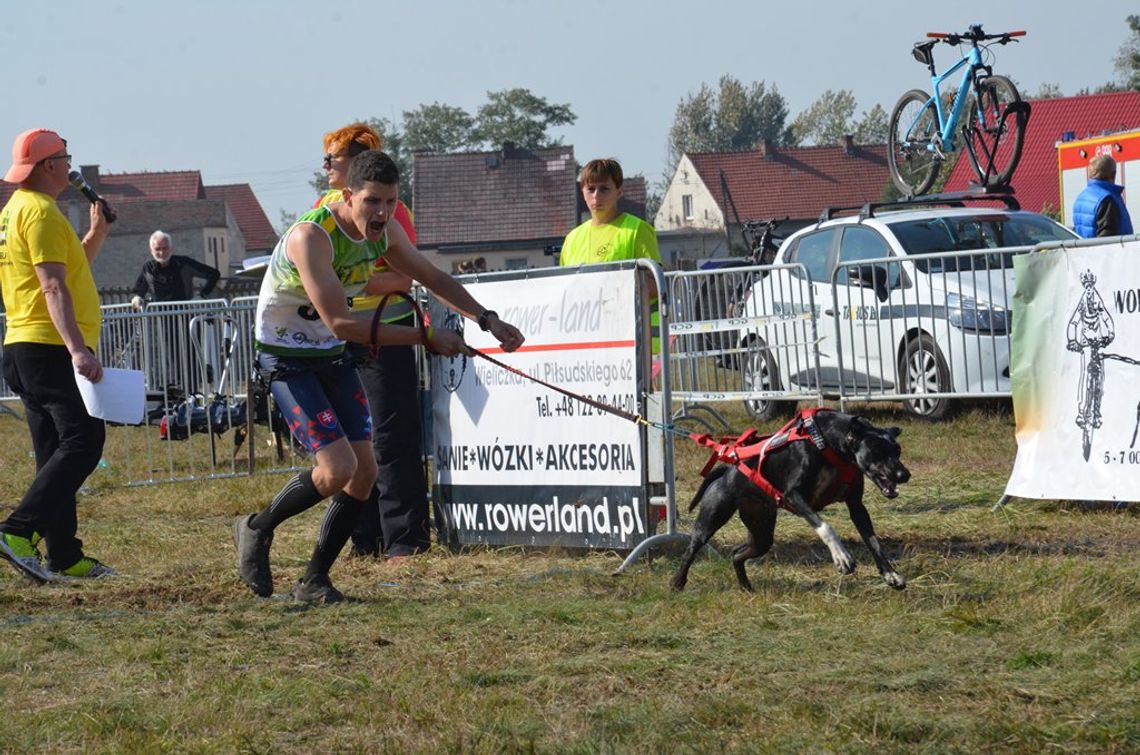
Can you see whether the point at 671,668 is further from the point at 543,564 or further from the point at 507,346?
the point at 543,564

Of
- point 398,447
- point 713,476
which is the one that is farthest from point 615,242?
point 713,476

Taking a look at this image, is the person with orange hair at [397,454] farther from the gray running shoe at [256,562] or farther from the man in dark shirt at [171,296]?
Answer: the man in dark shirt at [171,296]

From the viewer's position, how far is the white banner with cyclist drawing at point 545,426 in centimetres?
754

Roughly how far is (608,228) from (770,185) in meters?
85.3

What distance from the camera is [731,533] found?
8.48m

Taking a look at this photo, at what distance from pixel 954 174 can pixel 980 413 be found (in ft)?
134

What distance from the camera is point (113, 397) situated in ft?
25.1

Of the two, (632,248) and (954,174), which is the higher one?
(954,174)

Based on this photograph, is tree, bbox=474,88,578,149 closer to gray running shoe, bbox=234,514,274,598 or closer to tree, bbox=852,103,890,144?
tree, bbox=852,103,890,144

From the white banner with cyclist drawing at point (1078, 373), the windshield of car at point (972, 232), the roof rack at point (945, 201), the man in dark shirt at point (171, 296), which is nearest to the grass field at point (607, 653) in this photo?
the white banner with cyclist drawing at point (1078, 373)

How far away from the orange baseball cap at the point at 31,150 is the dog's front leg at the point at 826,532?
3897 millimetres

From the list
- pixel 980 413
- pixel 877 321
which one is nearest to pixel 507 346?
pixel 877 321

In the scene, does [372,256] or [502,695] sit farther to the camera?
[372,256]

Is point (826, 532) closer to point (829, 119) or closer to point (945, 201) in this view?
point (945, 201)
